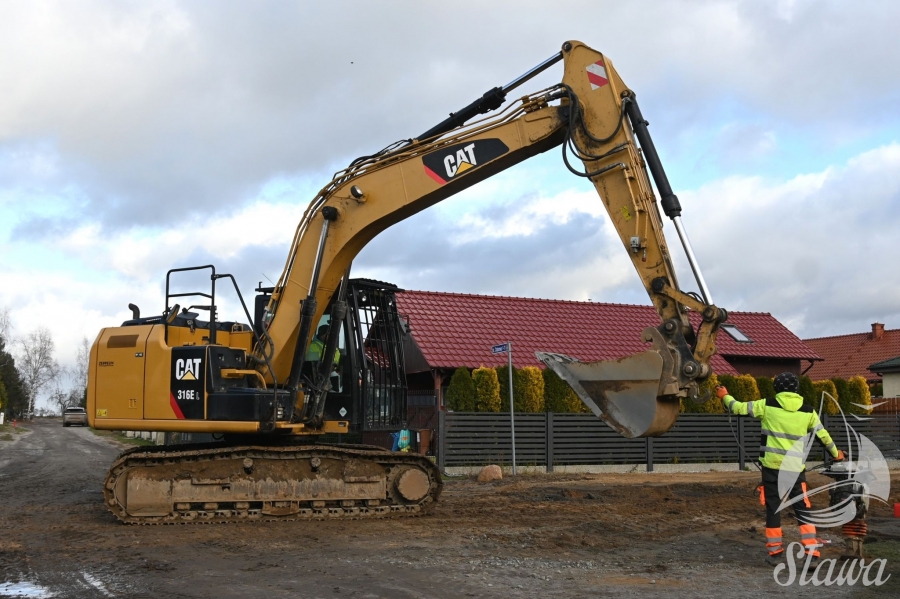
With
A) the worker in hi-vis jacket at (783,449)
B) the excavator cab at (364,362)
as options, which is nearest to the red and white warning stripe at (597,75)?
the worker in hi-vis jacket at (783,449)

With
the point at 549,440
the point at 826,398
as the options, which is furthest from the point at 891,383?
the point at 549,440

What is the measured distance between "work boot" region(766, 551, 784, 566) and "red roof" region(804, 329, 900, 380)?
3481 cm

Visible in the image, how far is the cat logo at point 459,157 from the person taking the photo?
945 centimetres

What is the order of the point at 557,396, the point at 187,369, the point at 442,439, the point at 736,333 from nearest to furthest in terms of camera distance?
the point at 187,369
the point at 442,439
the point at 557,396
the point at 736,333

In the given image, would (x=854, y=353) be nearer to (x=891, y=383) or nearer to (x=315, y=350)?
(x=891, y=383)

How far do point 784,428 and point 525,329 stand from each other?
15804 mm

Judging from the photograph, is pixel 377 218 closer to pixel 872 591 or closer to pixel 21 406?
pixel 872 591

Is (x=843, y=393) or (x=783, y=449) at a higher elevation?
(x=843, y=393)

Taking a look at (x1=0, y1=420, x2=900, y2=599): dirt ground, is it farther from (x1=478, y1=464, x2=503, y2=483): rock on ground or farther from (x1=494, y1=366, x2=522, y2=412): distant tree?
(x1=494, y1=366, x2=522, y2=412): distant tree

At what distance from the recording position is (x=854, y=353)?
42062 mm

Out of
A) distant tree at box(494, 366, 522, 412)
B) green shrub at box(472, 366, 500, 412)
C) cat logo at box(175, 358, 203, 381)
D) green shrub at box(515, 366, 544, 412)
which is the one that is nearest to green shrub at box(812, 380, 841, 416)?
green shrub at box(515, 366, 544, 412)

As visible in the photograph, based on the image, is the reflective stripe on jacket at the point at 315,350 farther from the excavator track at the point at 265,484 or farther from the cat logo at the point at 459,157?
the cat logo at the point at 459,157

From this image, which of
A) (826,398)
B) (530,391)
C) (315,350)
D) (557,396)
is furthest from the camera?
(826,398)

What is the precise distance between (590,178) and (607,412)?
2.48 m
